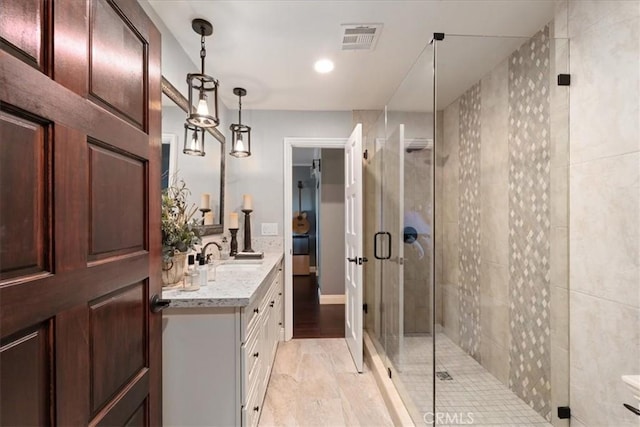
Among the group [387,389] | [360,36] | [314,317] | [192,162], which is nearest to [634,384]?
[387,389]

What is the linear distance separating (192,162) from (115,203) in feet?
4.45

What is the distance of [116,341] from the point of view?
2.88 ft

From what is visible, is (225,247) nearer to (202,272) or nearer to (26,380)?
(202,272)

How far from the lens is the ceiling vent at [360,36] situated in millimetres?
1777

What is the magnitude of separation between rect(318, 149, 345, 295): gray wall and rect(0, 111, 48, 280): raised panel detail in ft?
12.7

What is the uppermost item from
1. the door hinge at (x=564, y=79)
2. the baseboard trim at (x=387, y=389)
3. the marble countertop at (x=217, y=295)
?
the door hinge at (x=564, y=79)

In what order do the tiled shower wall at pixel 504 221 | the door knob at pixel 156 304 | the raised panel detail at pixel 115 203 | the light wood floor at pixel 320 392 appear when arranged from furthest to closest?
the light wood floor at pixel 320 392 → the tiled shower wall at pixel 504 221 → the door knob at pixel 156 304 → the raised panel detail at pixel 115 203

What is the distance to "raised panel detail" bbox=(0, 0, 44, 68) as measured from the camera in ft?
1.77

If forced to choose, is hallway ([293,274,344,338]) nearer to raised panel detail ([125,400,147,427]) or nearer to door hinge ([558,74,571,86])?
raised panel detail ([125,400,147,427])

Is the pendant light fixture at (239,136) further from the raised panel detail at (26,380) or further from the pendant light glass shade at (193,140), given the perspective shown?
the raised panel detail at (26,380)

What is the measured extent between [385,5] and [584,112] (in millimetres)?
1127

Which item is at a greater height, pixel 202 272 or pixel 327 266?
pixel 202 272

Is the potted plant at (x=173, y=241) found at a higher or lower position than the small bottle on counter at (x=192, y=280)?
higher

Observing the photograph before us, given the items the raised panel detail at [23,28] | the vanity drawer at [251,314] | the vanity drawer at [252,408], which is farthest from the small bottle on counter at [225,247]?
the raised panel detail at [23,28]
